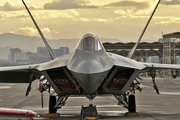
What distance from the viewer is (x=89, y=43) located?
26.4 feet

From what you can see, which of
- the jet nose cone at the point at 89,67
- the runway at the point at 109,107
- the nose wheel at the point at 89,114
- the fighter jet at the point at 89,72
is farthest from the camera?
the runway at the point at 109,107

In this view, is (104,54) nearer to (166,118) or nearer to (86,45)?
(86,45)

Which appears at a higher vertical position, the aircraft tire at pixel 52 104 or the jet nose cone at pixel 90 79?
the jet nose cone at pixel 90 79

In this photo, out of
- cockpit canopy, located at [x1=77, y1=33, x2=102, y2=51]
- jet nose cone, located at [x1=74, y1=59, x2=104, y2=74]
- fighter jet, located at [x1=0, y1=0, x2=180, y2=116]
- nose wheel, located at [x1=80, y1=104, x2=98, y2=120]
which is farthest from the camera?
cockpit canopy, located at [x1=77, y1=33, x2=102, y2=51]

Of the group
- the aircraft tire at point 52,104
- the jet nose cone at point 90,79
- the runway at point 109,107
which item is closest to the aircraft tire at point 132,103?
the runway at point 109,107

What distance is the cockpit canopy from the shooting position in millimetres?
7925

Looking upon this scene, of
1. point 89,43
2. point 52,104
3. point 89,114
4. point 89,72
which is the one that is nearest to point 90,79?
point 89,72

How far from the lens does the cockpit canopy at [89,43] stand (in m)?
7.93

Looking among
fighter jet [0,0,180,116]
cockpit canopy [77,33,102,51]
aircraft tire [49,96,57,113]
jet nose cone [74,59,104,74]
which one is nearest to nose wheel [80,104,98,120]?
fighter jet [0,0,180,116]

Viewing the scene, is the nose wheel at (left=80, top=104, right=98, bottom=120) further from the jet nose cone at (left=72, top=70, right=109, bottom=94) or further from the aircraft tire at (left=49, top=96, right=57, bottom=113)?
the aircraft tire at (left=49, top=96, right=57, bottom=113)

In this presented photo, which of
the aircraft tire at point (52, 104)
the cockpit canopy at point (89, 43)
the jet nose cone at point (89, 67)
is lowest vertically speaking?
A: the aircraft tire at point (52, 104)

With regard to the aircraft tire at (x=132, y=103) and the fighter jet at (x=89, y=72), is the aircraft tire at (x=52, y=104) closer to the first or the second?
the fighter jet at (x=89, y=72)

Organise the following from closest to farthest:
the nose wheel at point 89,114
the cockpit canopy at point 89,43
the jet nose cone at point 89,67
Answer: the jet nose cone at point 89,67 → the nose wheel at point 89,114 → the cockpit canopy at point 89,43

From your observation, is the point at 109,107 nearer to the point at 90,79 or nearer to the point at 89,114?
the point at 89,114
